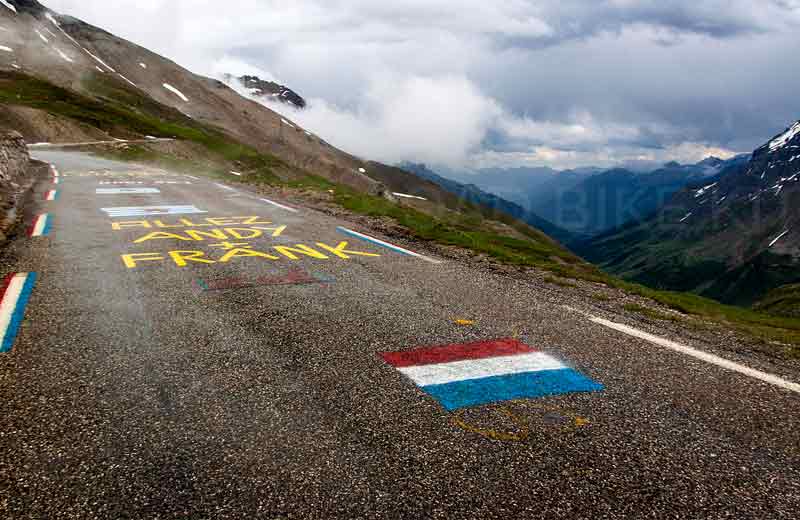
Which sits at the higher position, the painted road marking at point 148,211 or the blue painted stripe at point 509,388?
the blue painted stripe at point 509,388

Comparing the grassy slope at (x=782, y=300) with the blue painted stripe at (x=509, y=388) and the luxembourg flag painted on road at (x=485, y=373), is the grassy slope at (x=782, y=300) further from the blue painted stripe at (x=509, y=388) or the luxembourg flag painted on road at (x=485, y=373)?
the blue painted stripe at (x=509, y=388)

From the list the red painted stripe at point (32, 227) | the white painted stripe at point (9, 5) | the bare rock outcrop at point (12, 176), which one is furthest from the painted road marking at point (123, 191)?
the white painted stripe at point (9, 5)

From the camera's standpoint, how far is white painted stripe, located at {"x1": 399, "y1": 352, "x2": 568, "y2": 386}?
17.1ft

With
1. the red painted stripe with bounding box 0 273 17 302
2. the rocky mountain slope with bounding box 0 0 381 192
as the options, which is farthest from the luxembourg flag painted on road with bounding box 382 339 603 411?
the rocky mountain slope with bounding box 0 0 381 192

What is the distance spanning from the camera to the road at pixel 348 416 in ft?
11.5

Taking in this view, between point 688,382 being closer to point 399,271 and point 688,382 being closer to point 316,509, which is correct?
point 316,509

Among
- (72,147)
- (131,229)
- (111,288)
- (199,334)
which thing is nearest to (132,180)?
(131,229)

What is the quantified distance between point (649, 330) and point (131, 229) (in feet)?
40.7

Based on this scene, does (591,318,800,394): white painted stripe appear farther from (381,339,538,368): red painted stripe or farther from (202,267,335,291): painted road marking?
(202,267,335,291): painted road marking

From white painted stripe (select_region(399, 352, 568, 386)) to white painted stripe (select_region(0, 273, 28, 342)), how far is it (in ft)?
16.0

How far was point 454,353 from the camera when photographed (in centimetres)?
587

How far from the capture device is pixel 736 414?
468 centimetres

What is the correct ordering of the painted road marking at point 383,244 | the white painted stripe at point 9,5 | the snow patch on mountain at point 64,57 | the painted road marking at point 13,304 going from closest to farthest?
the painted road marking at point 13,304 < the painted road marking at point 383,244 < the snow patch on mountain at point 64,57 < the white painted stripe at point 9,5

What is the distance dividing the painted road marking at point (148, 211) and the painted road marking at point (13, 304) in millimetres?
7739
